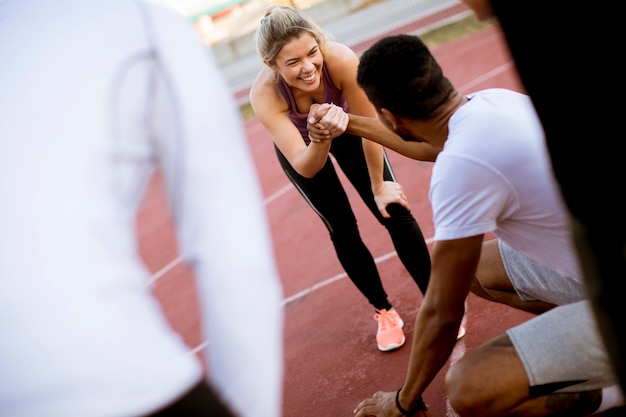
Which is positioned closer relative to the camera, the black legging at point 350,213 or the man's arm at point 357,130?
the man's arm at point 357,130

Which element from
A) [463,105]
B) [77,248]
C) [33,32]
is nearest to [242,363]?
[77,248]

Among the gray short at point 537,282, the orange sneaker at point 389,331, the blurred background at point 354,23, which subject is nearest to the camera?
the gray short at point 537,282

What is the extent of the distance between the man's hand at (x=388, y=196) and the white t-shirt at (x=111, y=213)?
6.00ft

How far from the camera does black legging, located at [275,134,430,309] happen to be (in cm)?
314

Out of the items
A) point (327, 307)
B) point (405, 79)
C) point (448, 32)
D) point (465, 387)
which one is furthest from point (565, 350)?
point (448, 32)

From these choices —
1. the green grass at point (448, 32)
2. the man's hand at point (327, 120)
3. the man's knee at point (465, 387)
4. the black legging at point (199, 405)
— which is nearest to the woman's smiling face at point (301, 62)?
the man's hand at point (327, 120)

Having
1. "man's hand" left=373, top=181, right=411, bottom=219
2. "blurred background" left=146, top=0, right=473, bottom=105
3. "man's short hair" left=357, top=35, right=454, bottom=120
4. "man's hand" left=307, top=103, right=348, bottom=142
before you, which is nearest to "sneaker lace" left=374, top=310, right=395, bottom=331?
"man's hand" left=373, top=181, right=411, bottom=219

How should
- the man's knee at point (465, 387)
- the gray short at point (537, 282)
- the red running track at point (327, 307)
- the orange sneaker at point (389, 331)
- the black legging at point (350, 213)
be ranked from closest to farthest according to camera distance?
the man's knee at point (465, 387) < the gray short at point (537, 282) < the black legging at point (350, 213) < the red running track at point (327, 307) < the orange sneaker at point (389, 331)

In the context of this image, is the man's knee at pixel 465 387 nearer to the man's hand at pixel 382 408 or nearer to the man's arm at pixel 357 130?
the man's hand at pixel 382 408

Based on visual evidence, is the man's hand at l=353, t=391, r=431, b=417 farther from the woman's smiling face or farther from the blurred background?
the blurred background

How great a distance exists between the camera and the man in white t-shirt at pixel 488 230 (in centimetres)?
189

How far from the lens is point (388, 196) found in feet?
10.1

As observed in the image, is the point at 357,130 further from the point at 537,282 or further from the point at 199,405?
the point at 199,405

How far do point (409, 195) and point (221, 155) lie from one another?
176 inches
